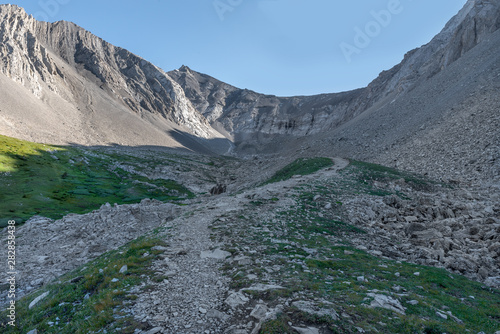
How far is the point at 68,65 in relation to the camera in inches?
6107

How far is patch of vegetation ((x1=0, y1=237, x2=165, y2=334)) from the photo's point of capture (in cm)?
690

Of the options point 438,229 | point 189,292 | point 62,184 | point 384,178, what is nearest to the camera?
point 189,292

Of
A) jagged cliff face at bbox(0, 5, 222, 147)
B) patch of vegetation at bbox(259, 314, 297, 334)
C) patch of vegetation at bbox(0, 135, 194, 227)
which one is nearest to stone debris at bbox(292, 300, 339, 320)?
patch of vegetation at bbox(259, 314, 297, 334)

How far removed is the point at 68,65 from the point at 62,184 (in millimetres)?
150826

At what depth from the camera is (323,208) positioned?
68.2 feet

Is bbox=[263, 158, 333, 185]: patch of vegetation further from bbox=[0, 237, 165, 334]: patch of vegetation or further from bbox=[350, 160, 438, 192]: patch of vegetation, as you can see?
bbox=[0, 237, 165, 334]: patch of vegetation

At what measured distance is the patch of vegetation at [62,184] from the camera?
107 ft

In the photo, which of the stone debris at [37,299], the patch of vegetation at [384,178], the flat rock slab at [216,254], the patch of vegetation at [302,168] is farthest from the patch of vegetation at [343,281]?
the patch of vegetation at [302,168]

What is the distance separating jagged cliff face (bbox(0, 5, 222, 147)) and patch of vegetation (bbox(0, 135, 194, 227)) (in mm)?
76588

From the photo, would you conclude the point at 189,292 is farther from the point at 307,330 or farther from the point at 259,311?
the point at 307,330

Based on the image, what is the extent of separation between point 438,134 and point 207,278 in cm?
5140

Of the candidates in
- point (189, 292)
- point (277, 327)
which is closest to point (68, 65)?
point (189, 292)

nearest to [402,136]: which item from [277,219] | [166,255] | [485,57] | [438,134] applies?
[438,134]

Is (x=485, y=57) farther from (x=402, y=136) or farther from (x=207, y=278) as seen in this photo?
(x=207, y=278)
